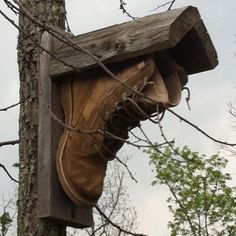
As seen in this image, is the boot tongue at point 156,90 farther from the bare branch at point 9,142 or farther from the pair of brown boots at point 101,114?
the bare branch at point 9,142

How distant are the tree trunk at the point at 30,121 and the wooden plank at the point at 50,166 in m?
0.03

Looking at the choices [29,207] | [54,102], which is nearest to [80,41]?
[54,102]

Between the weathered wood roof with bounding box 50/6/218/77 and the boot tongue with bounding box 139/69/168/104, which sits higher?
the weathered wood roof with bounding box 50/6/218/77

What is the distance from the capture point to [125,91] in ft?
5.58

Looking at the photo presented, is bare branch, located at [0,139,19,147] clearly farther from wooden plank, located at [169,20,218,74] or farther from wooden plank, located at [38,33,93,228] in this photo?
wooden plank, located at [169,20,218,74]

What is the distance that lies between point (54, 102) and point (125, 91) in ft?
0.75

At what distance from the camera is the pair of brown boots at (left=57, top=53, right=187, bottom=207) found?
168 centimetres

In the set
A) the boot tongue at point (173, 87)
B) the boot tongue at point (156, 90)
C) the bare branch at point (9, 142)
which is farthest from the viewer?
the bare branch at point (9, 142)

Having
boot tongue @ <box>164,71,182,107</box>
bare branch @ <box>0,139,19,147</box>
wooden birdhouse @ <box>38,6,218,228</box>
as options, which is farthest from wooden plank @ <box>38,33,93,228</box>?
boot tongue @ <box>164,71,182,107</box>

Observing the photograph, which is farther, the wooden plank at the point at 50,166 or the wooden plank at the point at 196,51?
the wooden plank at the point at 196,51

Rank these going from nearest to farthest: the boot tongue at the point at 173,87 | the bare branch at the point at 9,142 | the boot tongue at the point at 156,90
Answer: the boot tongue at the point at 156,90 < the boot tongue at the point at 173,87 < the bare branch at the point at 9,142

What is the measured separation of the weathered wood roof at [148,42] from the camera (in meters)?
1.67

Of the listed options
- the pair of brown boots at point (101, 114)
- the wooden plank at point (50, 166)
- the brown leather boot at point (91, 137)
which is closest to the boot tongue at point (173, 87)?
the pair of brown boots at point (101, 114)

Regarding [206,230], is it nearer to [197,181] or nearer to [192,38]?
[197,181]
